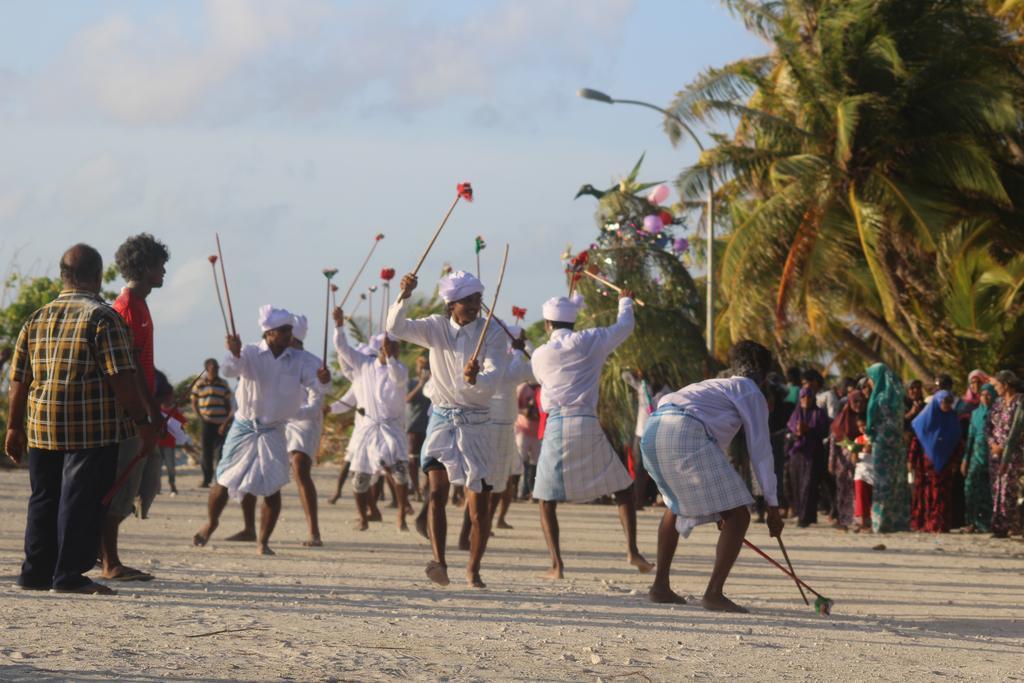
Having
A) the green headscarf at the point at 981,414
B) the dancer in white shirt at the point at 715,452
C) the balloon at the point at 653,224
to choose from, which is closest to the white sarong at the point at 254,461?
the dancer in white shirt at the point at 715,452

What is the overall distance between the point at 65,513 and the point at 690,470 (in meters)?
3.35

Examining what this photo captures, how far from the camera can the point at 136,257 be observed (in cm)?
935

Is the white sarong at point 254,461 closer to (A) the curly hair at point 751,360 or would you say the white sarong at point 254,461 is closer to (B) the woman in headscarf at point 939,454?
(A) the curly hair at point 751,360

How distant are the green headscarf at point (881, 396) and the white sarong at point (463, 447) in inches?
317

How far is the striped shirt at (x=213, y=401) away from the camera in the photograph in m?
21.7

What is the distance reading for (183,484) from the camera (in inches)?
949

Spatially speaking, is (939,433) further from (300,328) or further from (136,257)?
(136,257)

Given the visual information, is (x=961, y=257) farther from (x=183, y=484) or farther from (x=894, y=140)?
(x=183, y=484)

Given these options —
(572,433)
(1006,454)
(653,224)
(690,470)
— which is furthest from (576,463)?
(653,224)

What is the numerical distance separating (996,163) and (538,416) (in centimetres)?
954

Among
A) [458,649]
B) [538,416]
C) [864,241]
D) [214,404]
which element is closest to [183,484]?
[214,404]

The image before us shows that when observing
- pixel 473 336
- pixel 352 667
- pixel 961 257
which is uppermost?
pixel 961 257

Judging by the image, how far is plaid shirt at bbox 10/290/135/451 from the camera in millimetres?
8367

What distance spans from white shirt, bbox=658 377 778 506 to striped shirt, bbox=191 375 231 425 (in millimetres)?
13563
